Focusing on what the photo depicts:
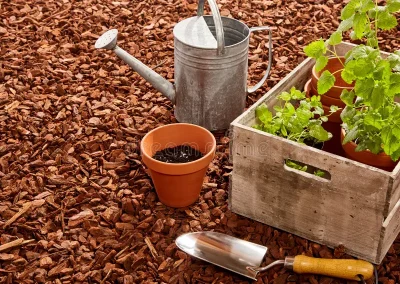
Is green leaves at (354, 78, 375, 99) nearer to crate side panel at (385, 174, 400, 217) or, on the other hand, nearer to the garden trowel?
crate side panel at (385, 174, 400, 217)

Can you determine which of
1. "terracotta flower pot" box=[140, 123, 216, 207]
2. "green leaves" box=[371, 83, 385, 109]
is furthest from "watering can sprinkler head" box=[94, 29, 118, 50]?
"green leaves" box=[371, 83, 385, 109]

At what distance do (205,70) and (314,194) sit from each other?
831mm

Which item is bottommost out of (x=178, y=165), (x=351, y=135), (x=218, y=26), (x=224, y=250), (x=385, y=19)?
(x=224, y=250)

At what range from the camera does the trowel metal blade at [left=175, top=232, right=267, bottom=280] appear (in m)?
2.39

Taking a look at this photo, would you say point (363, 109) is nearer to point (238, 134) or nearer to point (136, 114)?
point (238, 134)

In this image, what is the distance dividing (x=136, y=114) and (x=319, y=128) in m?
1.07

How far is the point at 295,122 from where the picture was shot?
2480 mm

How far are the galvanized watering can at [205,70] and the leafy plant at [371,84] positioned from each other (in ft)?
1.96

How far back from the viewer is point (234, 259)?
240cm

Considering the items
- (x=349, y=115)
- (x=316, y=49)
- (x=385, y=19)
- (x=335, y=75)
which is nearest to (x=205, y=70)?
(x=335, y=75)

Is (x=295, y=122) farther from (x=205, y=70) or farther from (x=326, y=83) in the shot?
(x=205, y=70)

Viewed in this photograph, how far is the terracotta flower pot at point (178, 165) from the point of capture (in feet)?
8.30

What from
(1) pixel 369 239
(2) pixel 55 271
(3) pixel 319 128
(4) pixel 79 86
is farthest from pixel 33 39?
(1) pixel 369 239

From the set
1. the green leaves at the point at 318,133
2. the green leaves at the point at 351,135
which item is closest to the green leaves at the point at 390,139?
the green leaves at the point at 351,135
